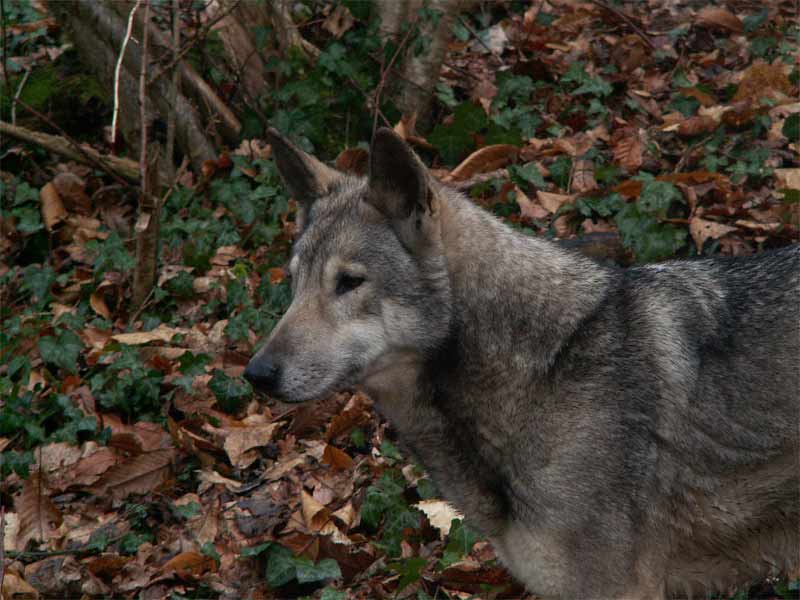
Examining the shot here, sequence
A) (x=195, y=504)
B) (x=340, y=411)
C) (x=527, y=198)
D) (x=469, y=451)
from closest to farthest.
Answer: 1. (x=469, y=451)
2. (x=195, y=504)
3. (x=340, y=411)
4. (x=527, y=198)

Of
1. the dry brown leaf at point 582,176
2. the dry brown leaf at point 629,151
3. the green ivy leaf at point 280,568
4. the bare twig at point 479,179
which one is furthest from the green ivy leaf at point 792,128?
the green ivy leaf at point 280,568

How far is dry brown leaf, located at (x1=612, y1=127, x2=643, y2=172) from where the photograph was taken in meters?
7.34

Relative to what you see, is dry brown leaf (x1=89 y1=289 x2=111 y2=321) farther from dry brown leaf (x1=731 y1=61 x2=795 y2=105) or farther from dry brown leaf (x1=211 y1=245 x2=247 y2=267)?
dry brown leaf (x1=731 y1=61 x2=795 y2=105)

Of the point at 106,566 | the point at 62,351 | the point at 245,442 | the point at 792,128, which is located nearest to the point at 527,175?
the point at 792,128

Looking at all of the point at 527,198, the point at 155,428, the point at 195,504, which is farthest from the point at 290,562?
the point at 527,198

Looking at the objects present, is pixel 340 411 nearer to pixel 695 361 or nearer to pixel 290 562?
pixel 290 562

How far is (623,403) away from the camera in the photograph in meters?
3.78

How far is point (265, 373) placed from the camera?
380 centimetres

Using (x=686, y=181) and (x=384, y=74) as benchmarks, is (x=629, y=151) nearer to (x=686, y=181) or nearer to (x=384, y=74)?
(x=686, y=181)

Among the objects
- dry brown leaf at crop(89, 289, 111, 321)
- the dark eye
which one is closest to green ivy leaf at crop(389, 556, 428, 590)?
the dark eye

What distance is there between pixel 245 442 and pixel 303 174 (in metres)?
2.05

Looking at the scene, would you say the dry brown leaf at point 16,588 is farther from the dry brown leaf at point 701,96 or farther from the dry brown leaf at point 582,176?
the dry brown leaf at point 701,96

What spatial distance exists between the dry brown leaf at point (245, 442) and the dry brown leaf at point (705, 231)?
122 inches

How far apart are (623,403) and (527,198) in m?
3.61
